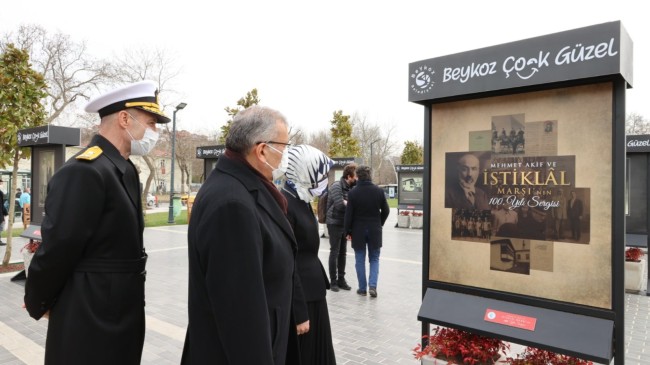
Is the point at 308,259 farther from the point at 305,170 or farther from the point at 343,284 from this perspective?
the point at 343,284

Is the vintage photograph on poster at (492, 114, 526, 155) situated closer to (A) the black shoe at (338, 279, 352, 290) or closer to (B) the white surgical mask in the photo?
(B) the white surgical mask

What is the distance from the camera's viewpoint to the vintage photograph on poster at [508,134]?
2947 millimetres

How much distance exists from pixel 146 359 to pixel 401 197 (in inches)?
608

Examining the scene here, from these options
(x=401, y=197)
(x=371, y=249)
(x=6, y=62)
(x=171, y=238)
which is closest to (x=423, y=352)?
(x=371, y=249)

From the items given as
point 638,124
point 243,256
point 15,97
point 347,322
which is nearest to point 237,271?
point 243,256

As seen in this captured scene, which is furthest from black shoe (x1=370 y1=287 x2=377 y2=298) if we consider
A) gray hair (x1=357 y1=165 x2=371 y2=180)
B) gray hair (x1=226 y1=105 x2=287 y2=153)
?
gray hair (x1=226 y1=105 x2=287 y2=153)

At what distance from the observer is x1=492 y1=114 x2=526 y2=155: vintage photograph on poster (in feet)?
9.67

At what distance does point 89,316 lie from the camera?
2.13 meters

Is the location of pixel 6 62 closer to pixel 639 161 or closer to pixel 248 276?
pixel 248 276

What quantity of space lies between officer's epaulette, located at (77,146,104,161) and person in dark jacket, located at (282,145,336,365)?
1302 mm

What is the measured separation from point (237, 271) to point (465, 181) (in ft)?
7.20

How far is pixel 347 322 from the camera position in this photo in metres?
5.45

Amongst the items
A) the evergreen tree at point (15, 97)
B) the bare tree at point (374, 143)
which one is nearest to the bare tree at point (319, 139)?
the bare tree at point (374, 143)

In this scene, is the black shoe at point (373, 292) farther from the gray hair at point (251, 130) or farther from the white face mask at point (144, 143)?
the gray hair at point (251, 130)
